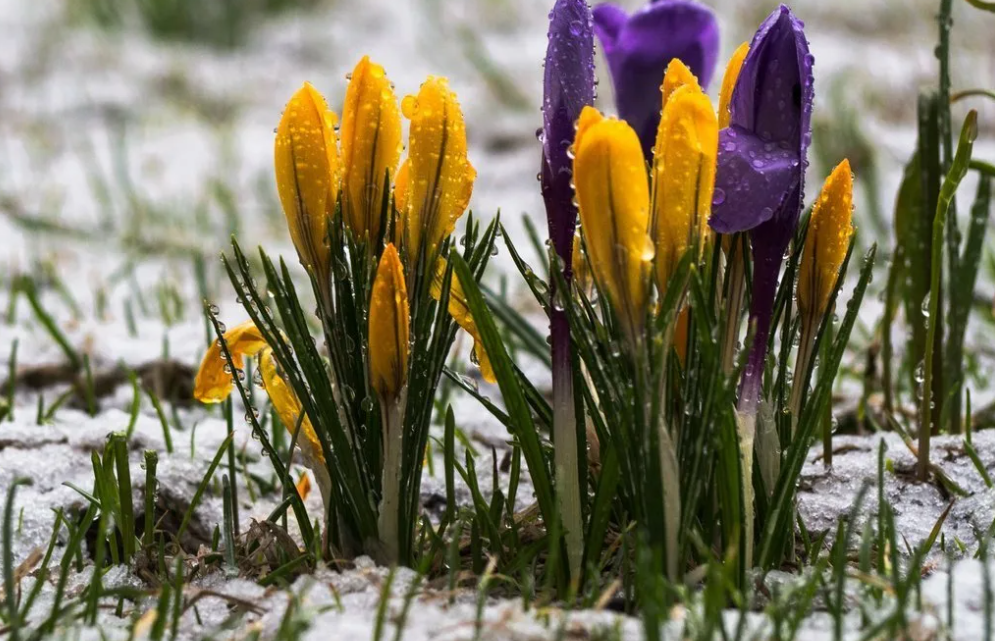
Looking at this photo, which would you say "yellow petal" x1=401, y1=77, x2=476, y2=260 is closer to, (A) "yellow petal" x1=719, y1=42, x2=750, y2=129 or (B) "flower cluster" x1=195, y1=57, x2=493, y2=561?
(B) "flower cluster" x1=195, y1=57, x2=493, y2=561

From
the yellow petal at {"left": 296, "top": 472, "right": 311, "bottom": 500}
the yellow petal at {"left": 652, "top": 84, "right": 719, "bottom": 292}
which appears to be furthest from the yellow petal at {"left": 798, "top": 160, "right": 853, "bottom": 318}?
the yellow petal at {"left": 296, "top": 472, "right": 311, "bottom": 500}

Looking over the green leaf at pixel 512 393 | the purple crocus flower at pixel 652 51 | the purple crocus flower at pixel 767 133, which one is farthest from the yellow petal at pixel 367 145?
the purple crocus flower at pixel 652 51

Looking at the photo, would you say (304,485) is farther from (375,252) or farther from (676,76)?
(676,76)

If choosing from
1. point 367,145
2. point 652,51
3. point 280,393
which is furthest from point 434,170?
point 652,51

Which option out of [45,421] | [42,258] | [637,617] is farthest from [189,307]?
[637,617]

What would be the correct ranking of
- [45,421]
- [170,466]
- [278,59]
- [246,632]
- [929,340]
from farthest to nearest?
[278,59] → [45,421] → [170,466] → [929,340] → [246,632]

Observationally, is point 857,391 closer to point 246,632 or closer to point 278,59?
point 246,632
